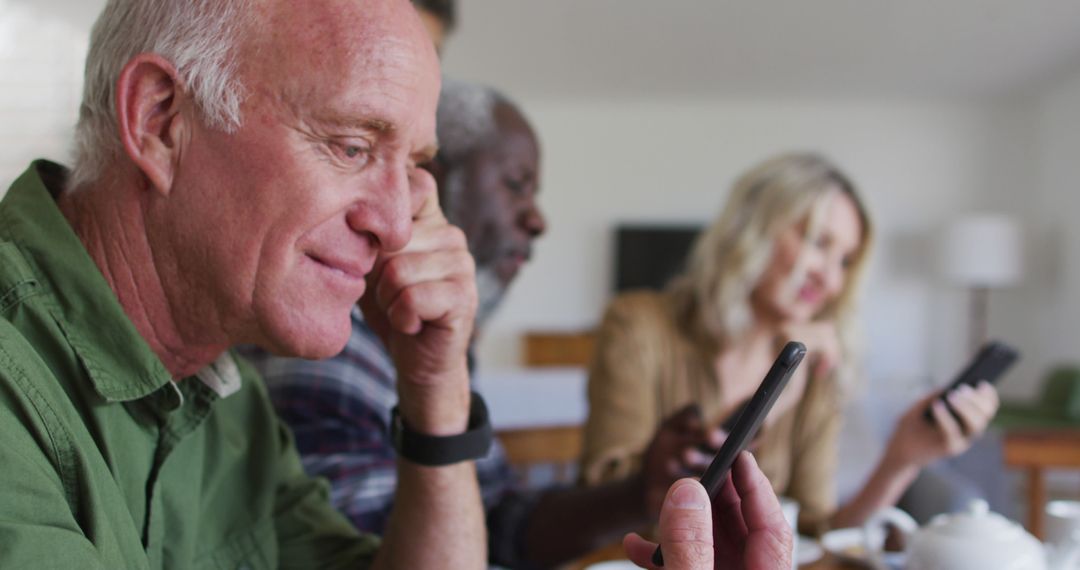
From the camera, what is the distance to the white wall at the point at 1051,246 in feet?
19.2

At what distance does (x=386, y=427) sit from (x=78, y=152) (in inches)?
22.1

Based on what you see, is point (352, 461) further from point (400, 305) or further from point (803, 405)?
point (803, 405)

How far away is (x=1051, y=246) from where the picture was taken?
625cm

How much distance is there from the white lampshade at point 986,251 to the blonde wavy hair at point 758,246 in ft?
14.5

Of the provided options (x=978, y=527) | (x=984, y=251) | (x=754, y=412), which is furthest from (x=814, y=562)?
(x=984, y=251)

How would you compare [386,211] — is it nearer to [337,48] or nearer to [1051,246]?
[337,48]

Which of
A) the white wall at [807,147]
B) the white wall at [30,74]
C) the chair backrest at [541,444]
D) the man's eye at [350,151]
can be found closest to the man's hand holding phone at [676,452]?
the chair backrest at [541,444]

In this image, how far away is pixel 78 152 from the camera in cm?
72

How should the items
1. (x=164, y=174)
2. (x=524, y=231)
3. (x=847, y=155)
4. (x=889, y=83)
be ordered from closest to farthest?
(x=164, y=174)
(x=524, y=231)
(x=889, y=83)
(x=847, y=155)

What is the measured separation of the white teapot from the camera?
2.68 ft

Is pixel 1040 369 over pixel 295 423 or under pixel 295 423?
under

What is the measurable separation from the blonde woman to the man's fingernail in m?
1.28

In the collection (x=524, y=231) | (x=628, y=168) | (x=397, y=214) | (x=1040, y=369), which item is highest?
(x=397, y=214)

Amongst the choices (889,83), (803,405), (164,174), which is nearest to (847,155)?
(889,83)
